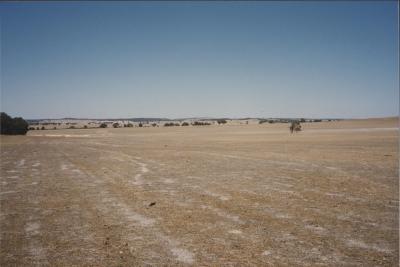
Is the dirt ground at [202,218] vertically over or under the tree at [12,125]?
under

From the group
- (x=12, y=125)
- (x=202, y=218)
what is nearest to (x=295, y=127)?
(x=12, y=125)

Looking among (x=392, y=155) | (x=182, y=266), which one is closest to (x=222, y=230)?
(x=182, y=266)

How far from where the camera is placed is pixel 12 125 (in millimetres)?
65750

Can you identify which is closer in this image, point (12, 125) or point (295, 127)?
point (12, 125)

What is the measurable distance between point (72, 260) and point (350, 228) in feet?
20.4

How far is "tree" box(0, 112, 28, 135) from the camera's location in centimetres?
6431

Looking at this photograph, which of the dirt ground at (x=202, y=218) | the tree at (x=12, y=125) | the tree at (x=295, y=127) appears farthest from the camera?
the tree at (x=295, y=127)

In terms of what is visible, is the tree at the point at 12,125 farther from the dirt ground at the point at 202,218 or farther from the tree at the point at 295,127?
the dirt ground at the point at 202,218

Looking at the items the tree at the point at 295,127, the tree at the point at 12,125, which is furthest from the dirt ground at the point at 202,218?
the tree at the point at 12,125

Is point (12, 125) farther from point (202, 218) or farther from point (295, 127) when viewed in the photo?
point (202, 218)

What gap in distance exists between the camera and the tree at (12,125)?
64312 millimetres

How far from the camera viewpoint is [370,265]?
6.32 m

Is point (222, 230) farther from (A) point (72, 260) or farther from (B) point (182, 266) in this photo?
(A) point (72, 260)

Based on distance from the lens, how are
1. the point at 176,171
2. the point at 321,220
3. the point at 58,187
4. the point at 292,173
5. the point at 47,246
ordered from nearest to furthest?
1. the point at 47,246
2. the point at 321,220
3. the point at 58,187
4. the point at 292,173
5. the point at 176,171
